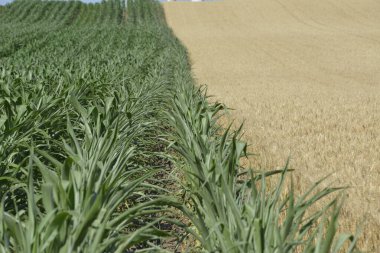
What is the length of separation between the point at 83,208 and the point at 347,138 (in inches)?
197

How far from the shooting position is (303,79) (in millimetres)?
16672

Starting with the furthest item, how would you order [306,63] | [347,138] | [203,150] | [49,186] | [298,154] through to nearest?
[306,63] → [347,138] → [298,154] → [203,150] → [49,186]

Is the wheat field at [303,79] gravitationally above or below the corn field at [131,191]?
below

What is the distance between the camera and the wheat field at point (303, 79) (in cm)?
482

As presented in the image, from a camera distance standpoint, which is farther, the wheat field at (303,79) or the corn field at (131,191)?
the wheat field at (303,79)

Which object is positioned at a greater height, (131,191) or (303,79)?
(131,191)

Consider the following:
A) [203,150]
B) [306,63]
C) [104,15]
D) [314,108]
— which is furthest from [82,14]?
[203,150]

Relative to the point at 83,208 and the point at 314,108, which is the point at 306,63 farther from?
the point at 83,208

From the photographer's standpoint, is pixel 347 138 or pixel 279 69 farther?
pixel 279 69

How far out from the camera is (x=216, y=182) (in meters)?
2.29

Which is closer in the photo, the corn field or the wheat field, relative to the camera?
the corn field

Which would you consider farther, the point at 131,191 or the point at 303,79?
the point at 303,79

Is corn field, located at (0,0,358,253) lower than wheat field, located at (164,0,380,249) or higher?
higher

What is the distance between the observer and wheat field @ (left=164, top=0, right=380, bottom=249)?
4820mm
